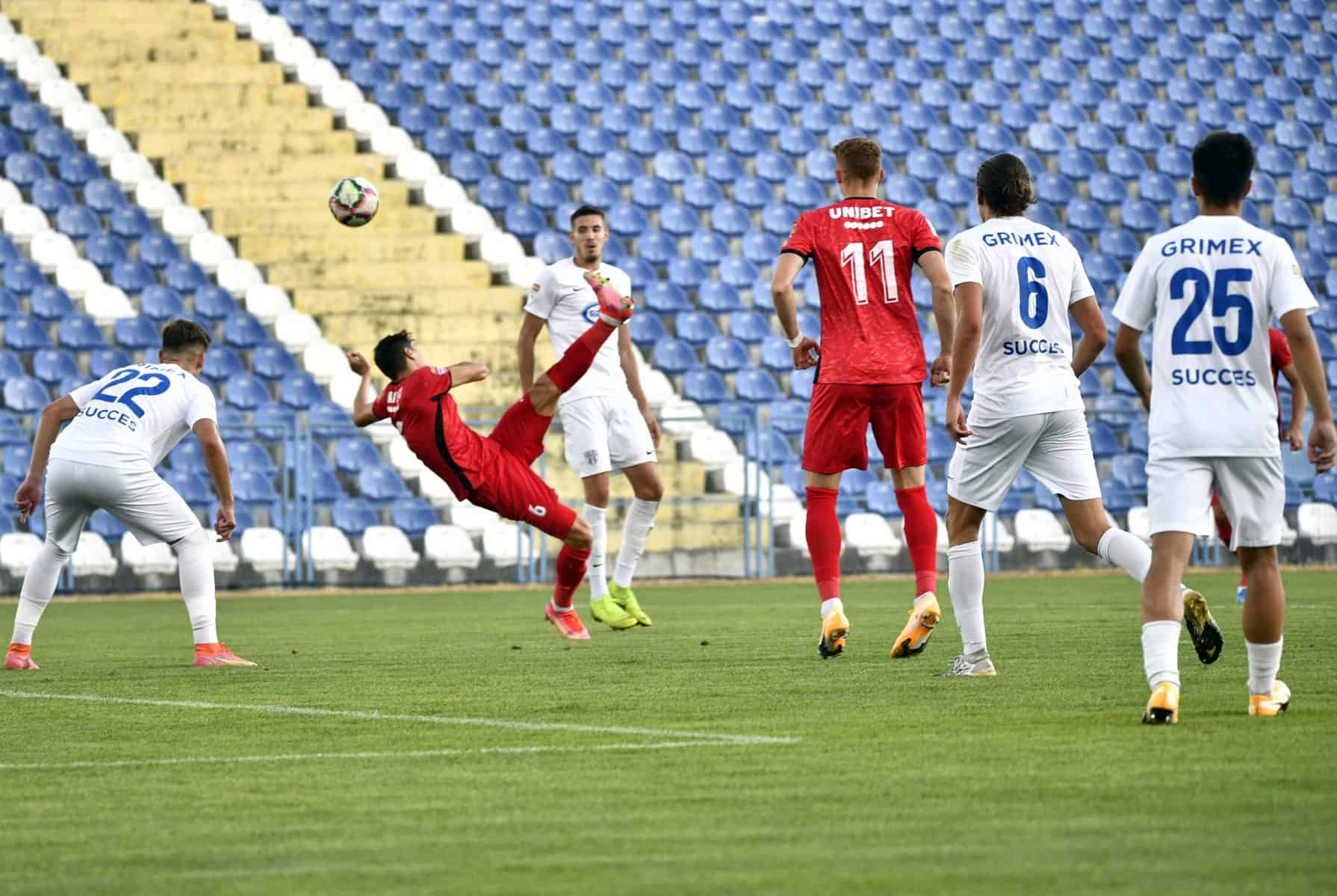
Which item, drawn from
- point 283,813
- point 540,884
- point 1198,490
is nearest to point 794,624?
point 1198,490

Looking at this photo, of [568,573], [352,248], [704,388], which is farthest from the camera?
[352,248]

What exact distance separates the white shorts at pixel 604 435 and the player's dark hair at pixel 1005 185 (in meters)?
4.15

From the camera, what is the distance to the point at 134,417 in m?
8.95

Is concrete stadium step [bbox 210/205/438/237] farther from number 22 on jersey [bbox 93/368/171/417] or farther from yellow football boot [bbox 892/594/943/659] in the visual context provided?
yellow football boot [bbox 892/594/943/659]

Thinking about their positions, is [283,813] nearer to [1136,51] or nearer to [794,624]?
[794,624]

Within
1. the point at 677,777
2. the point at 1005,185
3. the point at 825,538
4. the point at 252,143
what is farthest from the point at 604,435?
the point at 252,143

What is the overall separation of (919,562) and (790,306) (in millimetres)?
1255

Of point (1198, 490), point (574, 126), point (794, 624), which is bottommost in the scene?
point (794, 624)

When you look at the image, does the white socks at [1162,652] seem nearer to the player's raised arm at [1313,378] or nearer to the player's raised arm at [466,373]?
→ the player's raised arm at [1313,378]

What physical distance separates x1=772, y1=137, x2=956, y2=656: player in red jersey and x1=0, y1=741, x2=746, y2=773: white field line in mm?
2868

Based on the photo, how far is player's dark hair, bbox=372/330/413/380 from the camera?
942 cm

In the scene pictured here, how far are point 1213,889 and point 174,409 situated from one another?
21.5 feet

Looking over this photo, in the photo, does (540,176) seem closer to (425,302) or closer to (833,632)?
(425,302)

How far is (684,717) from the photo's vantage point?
636cm
